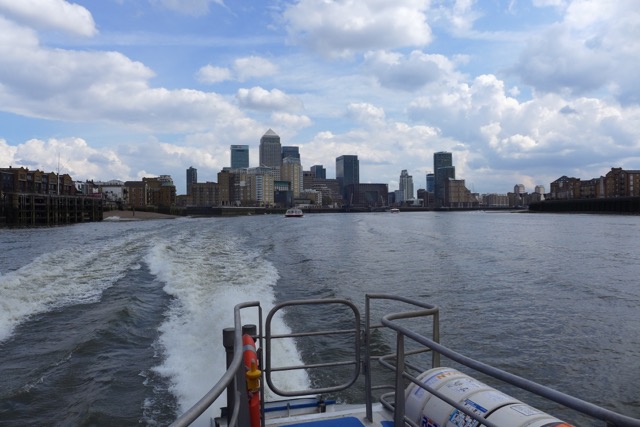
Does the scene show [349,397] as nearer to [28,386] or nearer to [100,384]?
[100,384]

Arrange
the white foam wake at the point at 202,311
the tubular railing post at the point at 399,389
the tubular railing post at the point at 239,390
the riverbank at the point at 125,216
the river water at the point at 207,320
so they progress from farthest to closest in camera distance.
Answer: the riverbank at the point at 125,216 → the white foam wake at the point at 202,311 → the river water at the point at 207,320 → the tubular railing post at the point at 399,389 → the tubular railing post at the point at 239,390

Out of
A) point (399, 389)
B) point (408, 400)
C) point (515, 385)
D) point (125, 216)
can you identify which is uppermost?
point (515, 385)

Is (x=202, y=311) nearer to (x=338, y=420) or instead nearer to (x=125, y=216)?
(x=338, y=420)

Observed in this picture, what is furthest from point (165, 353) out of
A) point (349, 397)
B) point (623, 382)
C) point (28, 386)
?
point (623, 382)

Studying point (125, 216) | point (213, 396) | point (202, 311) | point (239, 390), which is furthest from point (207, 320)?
point (125, 216)

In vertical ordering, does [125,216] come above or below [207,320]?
above

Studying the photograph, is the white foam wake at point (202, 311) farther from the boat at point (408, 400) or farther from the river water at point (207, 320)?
the boat at point (408, 400)

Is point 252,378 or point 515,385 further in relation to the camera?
point 252,378

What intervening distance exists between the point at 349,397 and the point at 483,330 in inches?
252

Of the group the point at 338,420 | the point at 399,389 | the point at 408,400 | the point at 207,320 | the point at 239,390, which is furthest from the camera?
the point at 207,320

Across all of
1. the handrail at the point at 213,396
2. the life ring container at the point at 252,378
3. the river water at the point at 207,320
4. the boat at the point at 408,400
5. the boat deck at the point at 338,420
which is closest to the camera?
the handrail at the point at 213,396

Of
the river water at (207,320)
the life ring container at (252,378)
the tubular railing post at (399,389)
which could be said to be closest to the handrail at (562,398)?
the tubular railing post at (399,389)

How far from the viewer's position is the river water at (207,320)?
8406 mm

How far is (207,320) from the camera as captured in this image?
500 inches
